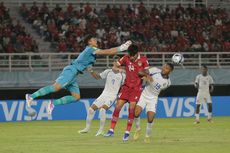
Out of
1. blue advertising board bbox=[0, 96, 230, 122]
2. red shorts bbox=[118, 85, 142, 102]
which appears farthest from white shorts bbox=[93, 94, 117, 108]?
blue advertising board bbox=[0, 96, 230, 122]

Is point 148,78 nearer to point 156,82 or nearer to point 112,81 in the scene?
point 156,82

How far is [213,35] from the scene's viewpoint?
43906mm

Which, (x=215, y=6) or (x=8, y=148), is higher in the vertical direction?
(x=215, y=6)

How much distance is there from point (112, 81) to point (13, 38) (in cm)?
1539

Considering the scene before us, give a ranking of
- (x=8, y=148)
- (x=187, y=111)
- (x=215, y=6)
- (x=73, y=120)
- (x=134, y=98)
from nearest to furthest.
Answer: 1. (x=8, y=148)
2. (x=134, y=98)
3. (x=73, y=120)
4. (x=187, y=111)
5. (x=215, y=6)

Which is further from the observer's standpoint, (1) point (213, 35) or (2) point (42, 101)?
(1) point (213, 35)

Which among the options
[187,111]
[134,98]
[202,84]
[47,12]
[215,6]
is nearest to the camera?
[134,98]

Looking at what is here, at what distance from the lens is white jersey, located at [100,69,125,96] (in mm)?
23406

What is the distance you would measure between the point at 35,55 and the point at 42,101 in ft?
9.28

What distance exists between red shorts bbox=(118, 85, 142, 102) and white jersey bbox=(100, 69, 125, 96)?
255cm

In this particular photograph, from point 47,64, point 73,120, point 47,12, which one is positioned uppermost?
point 47,12

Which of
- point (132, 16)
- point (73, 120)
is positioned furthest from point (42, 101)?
point (132, 16)

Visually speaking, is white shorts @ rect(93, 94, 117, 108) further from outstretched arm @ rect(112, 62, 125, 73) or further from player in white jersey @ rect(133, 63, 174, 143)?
player in white jersey @ rect(133, 63, 174, 143)

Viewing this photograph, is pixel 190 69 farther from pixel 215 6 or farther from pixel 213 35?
pixel 215 6
